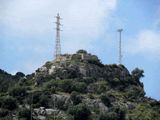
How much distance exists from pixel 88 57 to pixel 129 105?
2430cm

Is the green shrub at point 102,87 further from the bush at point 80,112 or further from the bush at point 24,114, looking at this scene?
the bush at point 24,114

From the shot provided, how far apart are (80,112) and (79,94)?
11.1 metres

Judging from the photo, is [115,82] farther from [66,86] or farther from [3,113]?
[3,113]

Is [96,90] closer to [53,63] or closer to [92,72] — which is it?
A: [92,72]

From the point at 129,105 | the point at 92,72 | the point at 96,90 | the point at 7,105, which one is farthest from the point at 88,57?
the point at 7,105

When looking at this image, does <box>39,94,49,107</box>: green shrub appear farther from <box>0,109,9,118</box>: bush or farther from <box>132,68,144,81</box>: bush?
<box>132,68,144,81</box>: bush

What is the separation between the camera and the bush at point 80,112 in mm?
74875

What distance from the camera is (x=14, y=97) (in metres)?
82.7

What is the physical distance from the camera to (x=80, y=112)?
74.9 meters

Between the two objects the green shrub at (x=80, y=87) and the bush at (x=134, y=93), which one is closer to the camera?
the green shrub at (x=80, y=87)

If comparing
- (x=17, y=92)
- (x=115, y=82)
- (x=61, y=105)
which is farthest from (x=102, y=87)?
(x=17, y=92)

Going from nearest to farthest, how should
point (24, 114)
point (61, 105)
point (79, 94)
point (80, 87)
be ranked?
point (24, 114) < point (61, 105) < point (79, 94) < point (80, 87)

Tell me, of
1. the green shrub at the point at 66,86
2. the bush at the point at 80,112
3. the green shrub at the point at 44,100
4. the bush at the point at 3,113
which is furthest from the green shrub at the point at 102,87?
the bush at the point at 3,113

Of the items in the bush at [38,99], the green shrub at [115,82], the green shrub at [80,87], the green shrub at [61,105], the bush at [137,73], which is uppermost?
the bush at [137,73]
